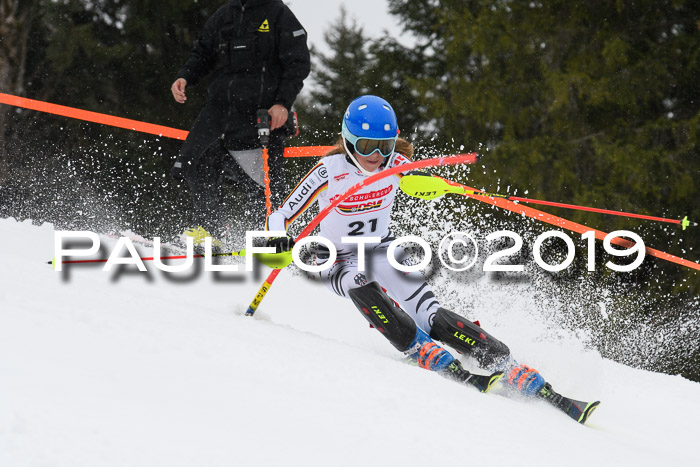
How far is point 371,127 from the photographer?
3770 millimetres

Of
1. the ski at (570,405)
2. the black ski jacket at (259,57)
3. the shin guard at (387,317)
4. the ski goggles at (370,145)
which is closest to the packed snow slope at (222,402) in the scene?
the ski at (570,405)

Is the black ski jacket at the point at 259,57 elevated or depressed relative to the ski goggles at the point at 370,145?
elevated

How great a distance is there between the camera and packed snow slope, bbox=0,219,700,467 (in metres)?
1.85

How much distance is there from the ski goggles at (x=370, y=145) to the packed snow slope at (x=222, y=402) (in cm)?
107

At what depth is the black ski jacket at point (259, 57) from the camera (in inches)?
198

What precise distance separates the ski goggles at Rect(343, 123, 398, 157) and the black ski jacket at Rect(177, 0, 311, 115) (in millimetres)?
1327

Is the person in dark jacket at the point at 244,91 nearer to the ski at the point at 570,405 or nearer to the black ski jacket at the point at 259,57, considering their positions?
the black ski jacket at the point at 259,57

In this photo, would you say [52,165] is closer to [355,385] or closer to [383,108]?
[383,108]

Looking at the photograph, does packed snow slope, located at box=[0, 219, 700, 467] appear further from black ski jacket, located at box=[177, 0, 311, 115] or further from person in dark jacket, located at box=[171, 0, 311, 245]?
black ski jacket, located at box=[177, 0, 311, 115]

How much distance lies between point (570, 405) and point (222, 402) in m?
1.89

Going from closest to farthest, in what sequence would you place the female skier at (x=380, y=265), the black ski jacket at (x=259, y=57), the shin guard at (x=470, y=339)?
the female skier at (x=380, y=265)
the shin guard at (x=470, y=339)
the black ski jacket at (x=259, y=57)

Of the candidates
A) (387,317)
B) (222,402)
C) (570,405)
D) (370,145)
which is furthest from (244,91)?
(222,402)

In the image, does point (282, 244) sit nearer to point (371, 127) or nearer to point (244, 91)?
point (371, 127)

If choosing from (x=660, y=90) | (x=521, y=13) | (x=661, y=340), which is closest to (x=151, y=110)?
(x=521, y=13)
